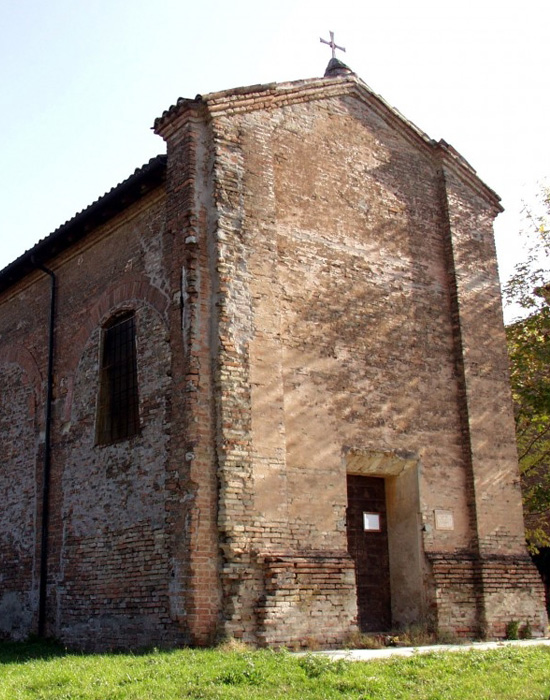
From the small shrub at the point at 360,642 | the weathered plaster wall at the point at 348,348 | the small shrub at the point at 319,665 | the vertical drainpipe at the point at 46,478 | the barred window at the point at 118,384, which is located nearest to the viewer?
the small shrub at the point at 319,665

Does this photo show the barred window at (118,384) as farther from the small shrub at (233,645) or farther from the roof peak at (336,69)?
the roof peak at (336,69)

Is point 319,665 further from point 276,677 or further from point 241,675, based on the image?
point 241,675

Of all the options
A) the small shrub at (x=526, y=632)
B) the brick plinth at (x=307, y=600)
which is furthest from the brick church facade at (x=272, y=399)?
the small shrub at (x=526, y=632)

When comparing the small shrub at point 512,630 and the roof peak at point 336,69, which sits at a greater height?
the roof peak at point 336,69

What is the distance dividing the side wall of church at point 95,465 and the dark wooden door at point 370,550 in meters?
2.96

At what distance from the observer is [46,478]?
534 inches

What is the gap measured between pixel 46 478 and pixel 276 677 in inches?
274

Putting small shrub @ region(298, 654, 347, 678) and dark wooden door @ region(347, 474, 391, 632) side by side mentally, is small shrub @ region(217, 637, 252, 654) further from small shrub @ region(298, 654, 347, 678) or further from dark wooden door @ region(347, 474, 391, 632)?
dark wooden door @ region(347, 474, 391, 632)

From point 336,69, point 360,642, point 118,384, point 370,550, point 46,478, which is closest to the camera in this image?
point 360,642

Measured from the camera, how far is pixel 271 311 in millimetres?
11422

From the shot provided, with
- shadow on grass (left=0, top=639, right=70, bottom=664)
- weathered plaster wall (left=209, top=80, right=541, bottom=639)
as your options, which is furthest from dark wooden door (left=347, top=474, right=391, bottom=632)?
shadow on grass (left=0, top=639, right=70, bottom=664)

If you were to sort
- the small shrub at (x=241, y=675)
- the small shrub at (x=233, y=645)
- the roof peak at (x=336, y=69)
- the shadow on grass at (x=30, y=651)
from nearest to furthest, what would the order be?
1. the small shrub at (x=241, y=675)
2. the small shrub at (x=233, y=645)
3. the shadow on grass at (x=30, y=651)
4. the roof peak at (x=336, y=69)

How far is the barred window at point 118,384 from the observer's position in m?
12.3

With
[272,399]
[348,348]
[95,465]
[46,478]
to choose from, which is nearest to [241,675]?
[272,399]
